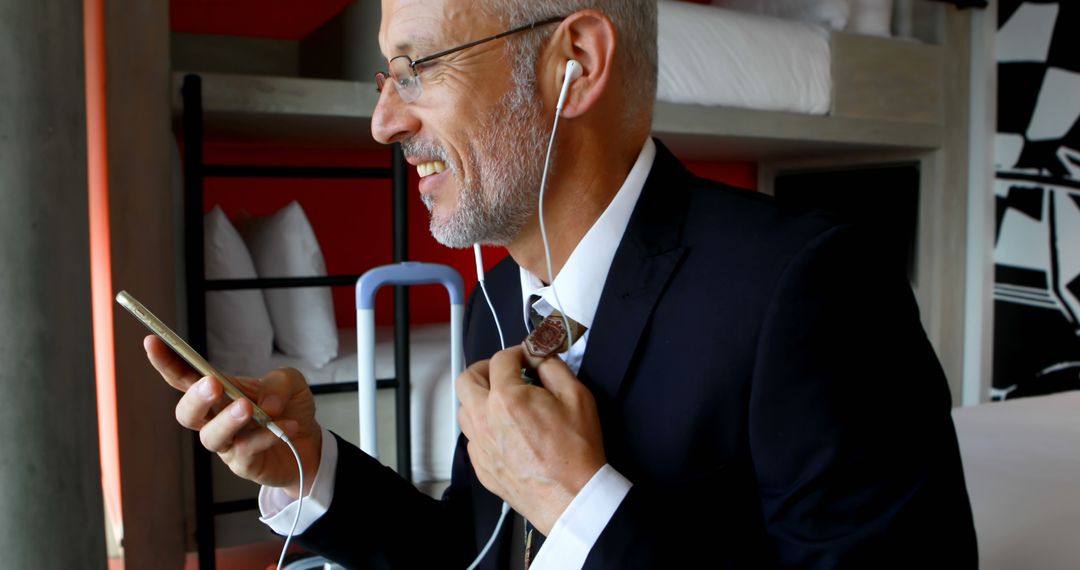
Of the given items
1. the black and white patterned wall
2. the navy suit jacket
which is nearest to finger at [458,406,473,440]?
the navy suit jacket

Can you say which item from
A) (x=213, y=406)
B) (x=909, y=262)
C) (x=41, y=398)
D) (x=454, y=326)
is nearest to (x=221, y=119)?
(x=454, y=326)

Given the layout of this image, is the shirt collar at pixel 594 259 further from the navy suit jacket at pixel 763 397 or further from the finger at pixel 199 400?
the finger at pixel 199 400

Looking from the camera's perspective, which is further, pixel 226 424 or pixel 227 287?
pixel 227 287

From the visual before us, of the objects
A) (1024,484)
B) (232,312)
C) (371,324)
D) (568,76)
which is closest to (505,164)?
(568,76)

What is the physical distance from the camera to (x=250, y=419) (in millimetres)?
902

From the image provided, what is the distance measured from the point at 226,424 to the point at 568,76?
1.72ft

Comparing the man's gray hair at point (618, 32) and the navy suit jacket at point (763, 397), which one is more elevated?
the man's gray hair at point (618, 32)

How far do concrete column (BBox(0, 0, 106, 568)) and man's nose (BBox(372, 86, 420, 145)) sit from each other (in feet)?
1.97

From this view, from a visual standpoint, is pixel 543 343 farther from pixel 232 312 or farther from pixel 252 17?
pixel 252 17

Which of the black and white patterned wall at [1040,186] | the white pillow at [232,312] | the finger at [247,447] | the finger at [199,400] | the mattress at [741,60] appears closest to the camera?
the finger at [199,400]

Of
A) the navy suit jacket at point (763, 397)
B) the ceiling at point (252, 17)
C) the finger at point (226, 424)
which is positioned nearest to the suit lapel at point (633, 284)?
the navy suit jacket at point (763, 397)

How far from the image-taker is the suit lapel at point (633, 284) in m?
0.88

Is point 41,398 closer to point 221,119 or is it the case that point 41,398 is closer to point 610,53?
point 610,53

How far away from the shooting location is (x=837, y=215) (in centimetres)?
85
